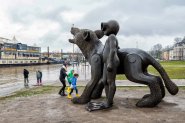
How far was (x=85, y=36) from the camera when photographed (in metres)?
11.4

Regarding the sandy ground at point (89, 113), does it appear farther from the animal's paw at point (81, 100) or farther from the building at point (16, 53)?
the building at point (16, 53)

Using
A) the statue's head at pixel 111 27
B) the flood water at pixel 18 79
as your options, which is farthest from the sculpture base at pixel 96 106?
the flood water at pixel 18 79

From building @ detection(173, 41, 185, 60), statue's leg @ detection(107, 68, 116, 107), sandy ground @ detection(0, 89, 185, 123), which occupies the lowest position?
sandy ground @ detection(0, 89, 185, 123)

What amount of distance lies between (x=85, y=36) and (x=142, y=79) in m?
A: 3.06

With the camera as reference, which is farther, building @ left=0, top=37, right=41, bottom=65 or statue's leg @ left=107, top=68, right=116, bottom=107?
building @ left=0, top=37, right=41, bottom=65

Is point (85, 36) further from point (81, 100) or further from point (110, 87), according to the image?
point (110, 87)

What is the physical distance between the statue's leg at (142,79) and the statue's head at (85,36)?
74.9 inches

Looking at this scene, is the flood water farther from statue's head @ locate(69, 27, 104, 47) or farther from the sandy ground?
the sandy ground

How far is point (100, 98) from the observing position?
12133 millimetres

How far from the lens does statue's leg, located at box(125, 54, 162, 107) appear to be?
9.70 meters

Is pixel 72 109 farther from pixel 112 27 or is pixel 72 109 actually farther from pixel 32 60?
pixel 32 60

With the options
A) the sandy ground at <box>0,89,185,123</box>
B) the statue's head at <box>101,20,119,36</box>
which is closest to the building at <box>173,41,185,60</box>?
the statue's head at <box>101,20,119,36</box>

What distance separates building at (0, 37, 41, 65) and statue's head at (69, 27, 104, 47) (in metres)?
72.6

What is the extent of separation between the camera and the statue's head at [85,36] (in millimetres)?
11320
